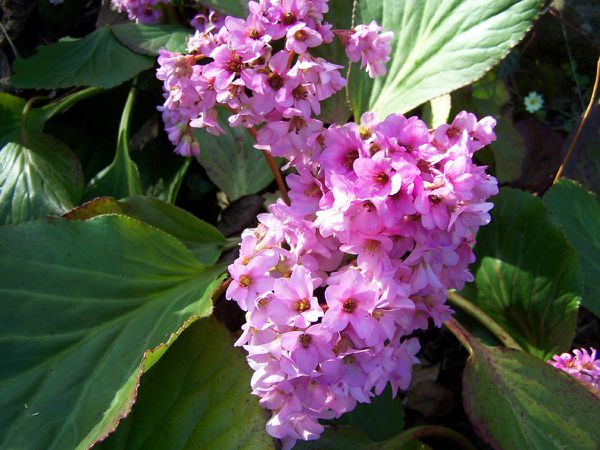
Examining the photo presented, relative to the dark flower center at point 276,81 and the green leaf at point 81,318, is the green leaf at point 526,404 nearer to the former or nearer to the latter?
the green leaf at point 81,318

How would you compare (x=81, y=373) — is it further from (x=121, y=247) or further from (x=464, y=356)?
(x=464, y=356)

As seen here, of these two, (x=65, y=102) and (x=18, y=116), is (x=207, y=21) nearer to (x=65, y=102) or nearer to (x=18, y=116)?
(x=65, y=102)

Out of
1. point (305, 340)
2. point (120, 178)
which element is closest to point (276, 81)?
point (305, 340)

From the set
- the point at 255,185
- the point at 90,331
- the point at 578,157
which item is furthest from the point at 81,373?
the point at 578,157

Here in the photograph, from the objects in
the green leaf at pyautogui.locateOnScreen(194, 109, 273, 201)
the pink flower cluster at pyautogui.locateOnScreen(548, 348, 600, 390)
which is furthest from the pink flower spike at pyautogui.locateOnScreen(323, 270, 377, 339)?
the green leaf at pyautogui.locateOnScreen(194, 109, 273, 201)

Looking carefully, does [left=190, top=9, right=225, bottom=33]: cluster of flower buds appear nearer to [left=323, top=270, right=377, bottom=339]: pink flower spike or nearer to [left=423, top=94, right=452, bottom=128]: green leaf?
[left=423, top=94, right=452, bottom=128]: green leaf

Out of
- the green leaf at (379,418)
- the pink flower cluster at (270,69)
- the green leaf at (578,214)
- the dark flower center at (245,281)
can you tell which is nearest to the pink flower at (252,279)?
the dark flower center at (245,281)
